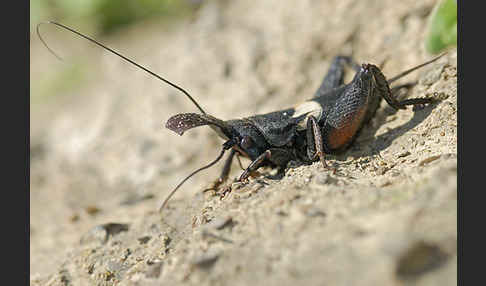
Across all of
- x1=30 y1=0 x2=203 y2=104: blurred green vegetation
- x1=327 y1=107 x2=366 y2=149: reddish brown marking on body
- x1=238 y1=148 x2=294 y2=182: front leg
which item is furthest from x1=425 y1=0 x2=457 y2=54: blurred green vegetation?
x1=30 y1=0 x2=203 y2=104: blurred green vegetation

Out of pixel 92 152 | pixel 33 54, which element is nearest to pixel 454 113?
pixel 92 152

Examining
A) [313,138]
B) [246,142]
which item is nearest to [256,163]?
[246,142]

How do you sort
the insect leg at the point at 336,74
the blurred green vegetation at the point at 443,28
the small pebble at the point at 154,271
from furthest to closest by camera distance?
1. the insect leg at the point at 336,74
2. the blurred green vegetation at the point at 443,28
3. the small pebble at the point at 154,271

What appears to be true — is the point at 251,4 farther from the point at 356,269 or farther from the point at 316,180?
the point at 356,269

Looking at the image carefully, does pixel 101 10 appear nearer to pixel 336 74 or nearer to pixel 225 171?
pixel 336 74

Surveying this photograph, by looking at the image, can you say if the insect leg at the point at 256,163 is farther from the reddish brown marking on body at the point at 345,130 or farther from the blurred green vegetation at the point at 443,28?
the blurred green vegetation at the point at 443,28

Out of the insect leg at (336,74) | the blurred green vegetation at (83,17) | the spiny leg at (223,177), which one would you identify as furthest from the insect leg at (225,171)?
the blurred green vegetation at (83,17)
